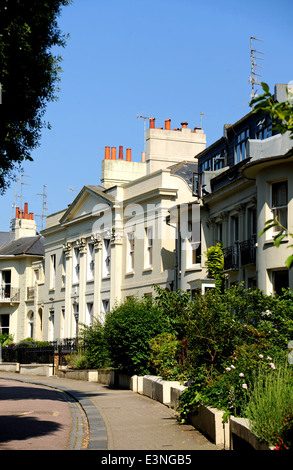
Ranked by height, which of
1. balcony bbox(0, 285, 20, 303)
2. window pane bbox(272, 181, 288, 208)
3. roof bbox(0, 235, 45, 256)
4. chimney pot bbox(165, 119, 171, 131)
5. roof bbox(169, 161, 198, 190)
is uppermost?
chimney pot bbox(165, 119, 171, 131)

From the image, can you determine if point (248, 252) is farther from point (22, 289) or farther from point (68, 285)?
point (22, 289)

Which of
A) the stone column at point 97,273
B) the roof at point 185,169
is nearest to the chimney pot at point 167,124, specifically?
the roof at point 185,169

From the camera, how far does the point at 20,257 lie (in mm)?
56594

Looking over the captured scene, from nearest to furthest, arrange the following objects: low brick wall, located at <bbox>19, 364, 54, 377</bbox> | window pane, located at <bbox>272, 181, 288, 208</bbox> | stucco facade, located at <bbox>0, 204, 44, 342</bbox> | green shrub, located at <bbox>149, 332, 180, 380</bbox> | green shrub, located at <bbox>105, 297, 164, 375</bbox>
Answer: green shrub, located at <bbox>149, 332, 180, 380</bbox> < green shrub, located at <bbox>105, 297, 164, 375</bbox> < window pane, located at <bbox>272, 181, 288, 208</bbox> < low brick wall, located at <bbox>19, 364, 54, 377</bbox> < stucco facade, located at <bbox>0, 204, 44, 342</bbox>

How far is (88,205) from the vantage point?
148 feet

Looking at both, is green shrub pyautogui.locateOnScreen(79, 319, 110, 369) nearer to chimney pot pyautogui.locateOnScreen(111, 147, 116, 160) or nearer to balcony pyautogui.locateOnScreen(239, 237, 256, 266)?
balcony pyautogui.locateOnScreen(239, 237, 256, 266)

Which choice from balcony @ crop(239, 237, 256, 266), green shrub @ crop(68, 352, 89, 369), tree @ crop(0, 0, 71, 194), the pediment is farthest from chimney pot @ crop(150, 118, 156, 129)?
tree @ crop(0, 0, 71, 194)

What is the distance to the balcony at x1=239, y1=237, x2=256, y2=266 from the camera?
87.1ft

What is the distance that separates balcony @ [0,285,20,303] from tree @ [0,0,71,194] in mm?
41688

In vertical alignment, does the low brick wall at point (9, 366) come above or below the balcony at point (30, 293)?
below

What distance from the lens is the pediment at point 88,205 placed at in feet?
139

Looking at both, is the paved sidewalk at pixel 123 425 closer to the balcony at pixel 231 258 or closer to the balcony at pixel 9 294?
the balcony at pixel 231 258

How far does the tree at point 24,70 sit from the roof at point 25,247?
41.5m

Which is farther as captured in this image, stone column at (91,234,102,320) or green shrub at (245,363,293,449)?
stone column at (91,234,102,320)
